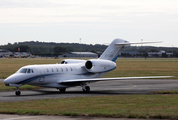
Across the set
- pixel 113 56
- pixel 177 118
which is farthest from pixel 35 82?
pixel 177 118

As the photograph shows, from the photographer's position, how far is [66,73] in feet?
96.3

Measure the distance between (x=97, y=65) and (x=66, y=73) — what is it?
12.2 feet

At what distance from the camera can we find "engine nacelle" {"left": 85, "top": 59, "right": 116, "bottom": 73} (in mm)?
31031

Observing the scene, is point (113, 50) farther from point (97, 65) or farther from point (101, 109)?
point (101, 109)

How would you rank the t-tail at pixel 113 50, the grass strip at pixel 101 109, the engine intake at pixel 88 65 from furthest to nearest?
the t-tail at pixel 113 50
the engine intake at pixel 88 65
the grass strip at pixel 101 109

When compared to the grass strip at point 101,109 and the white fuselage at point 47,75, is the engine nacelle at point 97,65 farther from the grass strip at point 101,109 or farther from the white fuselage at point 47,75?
the grass strip at point 101,109

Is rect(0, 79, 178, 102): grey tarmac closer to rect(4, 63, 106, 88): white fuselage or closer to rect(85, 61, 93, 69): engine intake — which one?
rect(4, 63, 106, 88): white fuselage

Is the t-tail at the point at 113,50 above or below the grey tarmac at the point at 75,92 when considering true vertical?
above

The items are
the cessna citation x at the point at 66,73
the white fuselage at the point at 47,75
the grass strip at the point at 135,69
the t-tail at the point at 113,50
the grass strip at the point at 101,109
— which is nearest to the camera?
the grass strip at the point at 101,109

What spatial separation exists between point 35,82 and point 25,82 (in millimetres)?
978

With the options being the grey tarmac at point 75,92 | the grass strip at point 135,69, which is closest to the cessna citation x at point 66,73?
the grey tarmac at point 75,92

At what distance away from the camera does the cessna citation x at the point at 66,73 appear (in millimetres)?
26516

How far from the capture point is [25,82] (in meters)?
26.5

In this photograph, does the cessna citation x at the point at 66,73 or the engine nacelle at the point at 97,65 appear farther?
the engine nacelle at the point at 97,65
